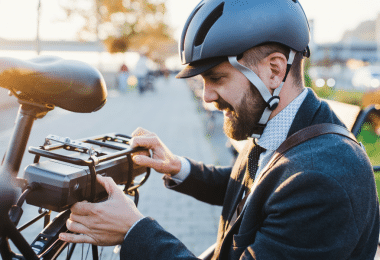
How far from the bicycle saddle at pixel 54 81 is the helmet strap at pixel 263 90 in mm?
666

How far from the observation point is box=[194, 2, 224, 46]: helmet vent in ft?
5.62

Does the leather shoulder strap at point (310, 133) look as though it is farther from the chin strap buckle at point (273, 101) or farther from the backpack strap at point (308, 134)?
the chin strap buckle at point (273, 101)

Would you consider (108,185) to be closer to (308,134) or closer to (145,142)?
(145,142)

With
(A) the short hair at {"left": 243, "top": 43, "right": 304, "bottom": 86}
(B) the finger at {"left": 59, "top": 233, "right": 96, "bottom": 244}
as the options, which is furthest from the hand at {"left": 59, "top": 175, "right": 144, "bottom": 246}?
(A) the short hair at {"left": 243, "top": 43, "right": 304, "bottom": 86}

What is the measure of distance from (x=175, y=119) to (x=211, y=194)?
398 inches

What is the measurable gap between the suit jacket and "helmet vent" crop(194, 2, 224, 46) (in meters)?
0.64

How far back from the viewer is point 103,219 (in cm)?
133

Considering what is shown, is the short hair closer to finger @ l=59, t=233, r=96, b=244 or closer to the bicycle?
the bicycle

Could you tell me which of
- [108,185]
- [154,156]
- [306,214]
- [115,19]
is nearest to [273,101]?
[306,214]

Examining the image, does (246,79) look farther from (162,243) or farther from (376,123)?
(376,123)

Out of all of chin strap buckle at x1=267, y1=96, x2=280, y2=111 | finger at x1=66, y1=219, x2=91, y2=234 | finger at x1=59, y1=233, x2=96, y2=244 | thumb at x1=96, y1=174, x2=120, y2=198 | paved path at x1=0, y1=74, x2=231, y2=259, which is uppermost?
chin strap buckle at x1=267, y1=96, x2=280, y2=111

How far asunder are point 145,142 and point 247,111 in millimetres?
562

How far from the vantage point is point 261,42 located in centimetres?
163

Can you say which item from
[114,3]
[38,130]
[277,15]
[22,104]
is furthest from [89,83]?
[114,3]
